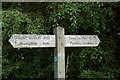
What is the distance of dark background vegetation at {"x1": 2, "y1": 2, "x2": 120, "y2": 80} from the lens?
379cm

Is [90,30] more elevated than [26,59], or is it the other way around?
[90,30]

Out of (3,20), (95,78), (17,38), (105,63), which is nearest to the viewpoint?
(17,38)

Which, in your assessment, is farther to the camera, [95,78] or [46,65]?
[46,65]

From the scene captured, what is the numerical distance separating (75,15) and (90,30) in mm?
910

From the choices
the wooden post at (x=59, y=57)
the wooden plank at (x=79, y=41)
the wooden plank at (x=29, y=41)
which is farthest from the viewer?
the wooden plank at (x=79, y=41)

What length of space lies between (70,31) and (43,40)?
205 centimetres

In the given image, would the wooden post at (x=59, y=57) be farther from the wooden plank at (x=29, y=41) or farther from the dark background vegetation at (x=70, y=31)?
the dark background vegetation at (x=70, y=31)

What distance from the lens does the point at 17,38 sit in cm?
209

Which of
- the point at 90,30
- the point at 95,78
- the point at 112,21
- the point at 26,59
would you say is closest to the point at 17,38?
the point at 95,78

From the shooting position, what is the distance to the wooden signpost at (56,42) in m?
2.10

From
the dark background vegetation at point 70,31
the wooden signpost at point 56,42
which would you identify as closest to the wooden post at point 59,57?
the wooden signpost at point 56,42

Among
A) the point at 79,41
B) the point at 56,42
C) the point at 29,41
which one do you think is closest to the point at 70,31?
the point at 79,41

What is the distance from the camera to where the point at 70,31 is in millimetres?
4184

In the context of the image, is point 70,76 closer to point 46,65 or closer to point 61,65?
point 46,65
